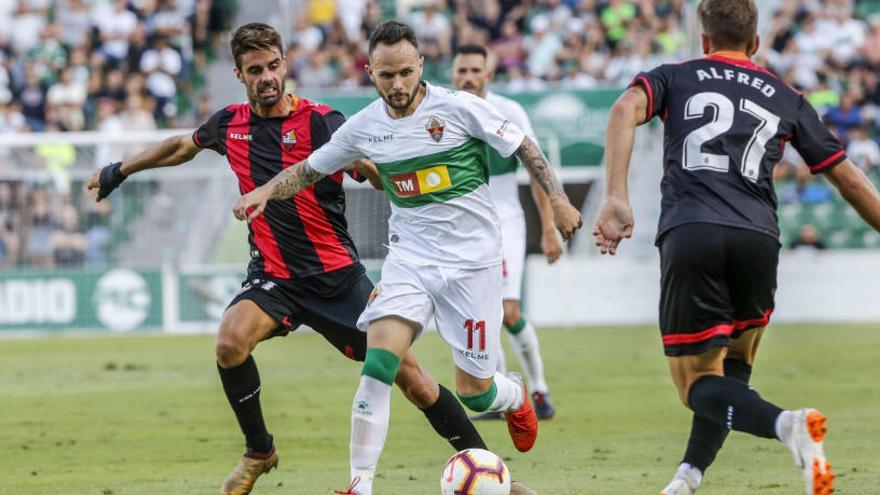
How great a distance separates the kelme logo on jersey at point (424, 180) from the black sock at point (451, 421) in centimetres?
111

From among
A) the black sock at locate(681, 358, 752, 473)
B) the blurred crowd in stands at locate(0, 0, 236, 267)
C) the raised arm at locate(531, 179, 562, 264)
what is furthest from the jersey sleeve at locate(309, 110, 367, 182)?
the blurred crowd in stands at locate(0, 0, 236, 267)

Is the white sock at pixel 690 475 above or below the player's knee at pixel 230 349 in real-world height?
below

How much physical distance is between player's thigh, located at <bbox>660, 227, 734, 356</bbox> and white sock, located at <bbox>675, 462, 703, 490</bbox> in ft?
2.24

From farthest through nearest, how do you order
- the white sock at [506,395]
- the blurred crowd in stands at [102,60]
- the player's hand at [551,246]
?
the blurred crowd in stands at [102,60] < the player's hand at [551,246] < the white sock at [506,395]

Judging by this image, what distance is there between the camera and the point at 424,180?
712 cm

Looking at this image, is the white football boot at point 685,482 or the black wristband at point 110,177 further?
the black wristband at point 110,177

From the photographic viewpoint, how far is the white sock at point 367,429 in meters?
6.78

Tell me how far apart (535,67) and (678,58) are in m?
2.84

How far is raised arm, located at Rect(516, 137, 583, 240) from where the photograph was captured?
665 centimetres

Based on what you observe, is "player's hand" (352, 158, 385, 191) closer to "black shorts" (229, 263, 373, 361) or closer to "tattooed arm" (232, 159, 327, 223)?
"tattooed arm" (232, 159, 327, 223)

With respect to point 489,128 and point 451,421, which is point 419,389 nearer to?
point 451,421

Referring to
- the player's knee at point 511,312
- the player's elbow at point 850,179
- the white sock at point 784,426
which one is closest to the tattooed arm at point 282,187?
the player's elbow at point 850,179

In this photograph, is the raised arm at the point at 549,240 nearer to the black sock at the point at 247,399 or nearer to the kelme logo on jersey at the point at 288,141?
the kelme logo on jersey at the point at 288,141

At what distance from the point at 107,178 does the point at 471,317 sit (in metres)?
2.47
